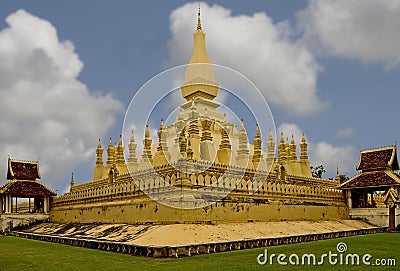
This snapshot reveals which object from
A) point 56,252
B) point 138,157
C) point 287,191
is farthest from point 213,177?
point 138,157

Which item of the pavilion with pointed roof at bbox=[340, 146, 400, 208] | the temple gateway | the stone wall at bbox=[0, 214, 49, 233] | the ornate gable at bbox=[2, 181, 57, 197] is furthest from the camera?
the ornate gable at bbox=[2, 181, 57, 197]

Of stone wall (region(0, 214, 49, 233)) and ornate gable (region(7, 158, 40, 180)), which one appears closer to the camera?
stone wall (region(0, 214, 49, 233))

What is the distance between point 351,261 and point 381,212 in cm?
1561

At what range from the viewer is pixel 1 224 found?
27281 mm

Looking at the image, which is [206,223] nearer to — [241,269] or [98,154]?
[241,269]

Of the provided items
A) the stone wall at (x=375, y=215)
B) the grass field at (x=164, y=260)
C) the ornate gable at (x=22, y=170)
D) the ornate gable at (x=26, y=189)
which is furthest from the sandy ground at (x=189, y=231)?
the ornate gable at (x=22, y=170)

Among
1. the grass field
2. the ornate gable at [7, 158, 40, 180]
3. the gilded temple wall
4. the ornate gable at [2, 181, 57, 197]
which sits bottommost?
the grass field

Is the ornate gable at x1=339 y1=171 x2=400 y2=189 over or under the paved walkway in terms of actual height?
over

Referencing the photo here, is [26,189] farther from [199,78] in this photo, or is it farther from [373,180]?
[373,180]

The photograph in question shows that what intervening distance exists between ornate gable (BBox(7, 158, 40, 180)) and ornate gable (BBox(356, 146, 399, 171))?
859 inches

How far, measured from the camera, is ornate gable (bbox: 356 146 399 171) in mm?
26797

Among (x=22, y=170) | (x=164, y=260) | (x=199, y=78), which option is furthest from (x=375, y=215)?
(x=22, y=170)

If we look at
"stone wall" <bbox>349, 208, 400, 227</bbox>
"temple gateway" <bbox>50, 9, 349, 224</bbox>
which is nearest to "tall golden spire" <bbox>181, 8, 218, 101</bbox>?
"temple gateway" <bbox>50, 9, 349, 224</bbox>

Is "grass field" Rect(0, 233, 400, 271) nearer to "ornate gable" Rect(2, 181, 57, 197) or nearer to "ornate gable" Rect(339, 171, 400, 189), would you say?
"ornate gable" Rect(339, 171, 400, 189)
